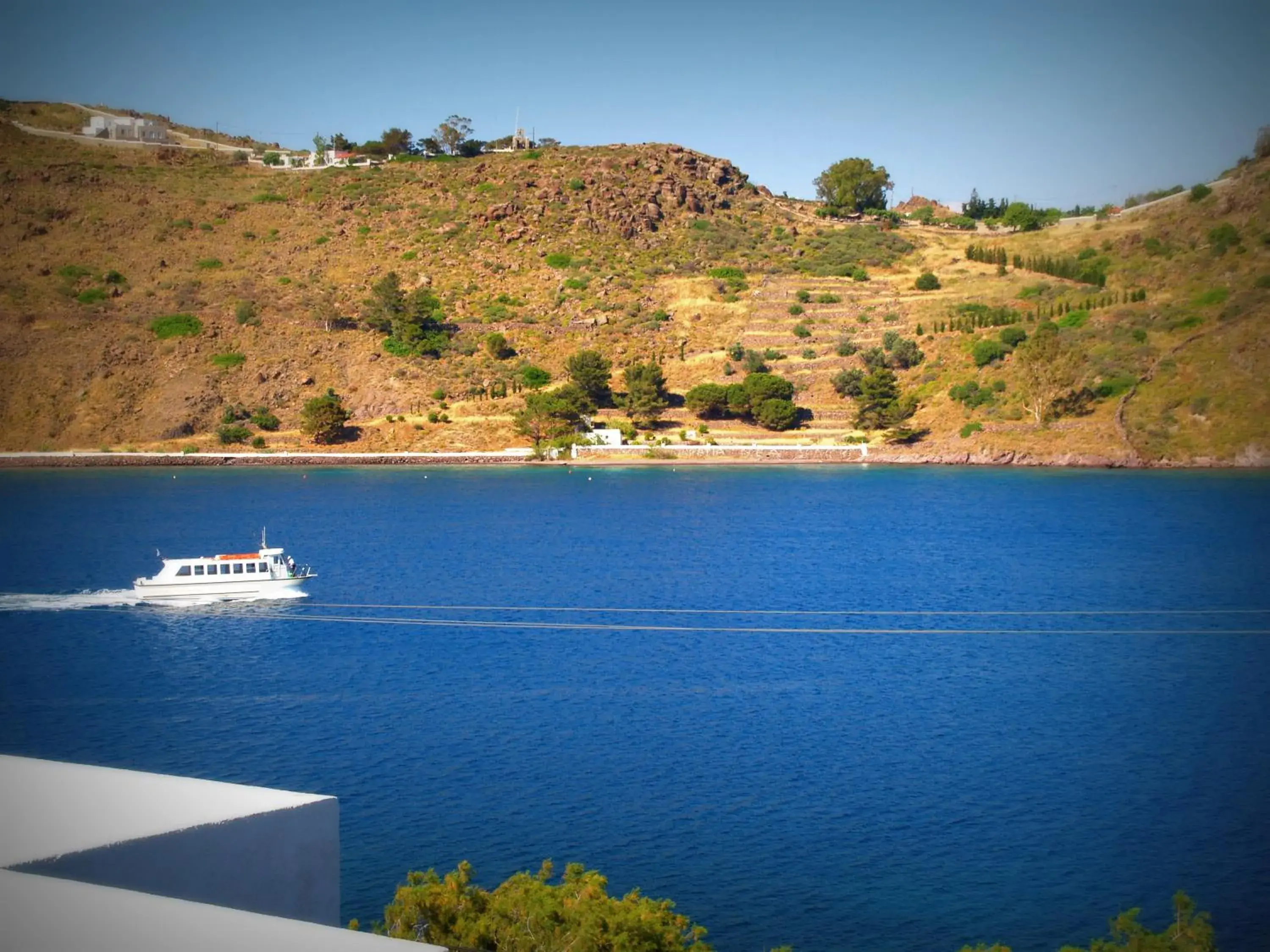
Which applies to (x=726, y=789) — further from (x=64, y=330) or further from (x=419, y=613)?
(x=64, y=330)

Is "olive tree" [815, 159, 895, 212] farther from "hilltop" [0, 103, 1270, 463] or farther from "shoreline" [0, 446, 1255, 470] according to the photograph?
"shoreline" [0, 446, 1255, 470]

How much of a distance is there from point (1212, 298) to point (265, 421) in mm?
61633

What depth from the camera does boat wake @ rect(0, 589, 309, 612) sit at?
33.3 metres

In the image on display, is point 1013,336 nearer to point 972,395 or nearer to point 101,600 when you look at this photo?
point 972,395

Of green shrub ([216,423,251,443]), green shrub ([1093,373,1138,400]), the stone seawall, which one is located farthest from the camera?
green shrub ([216,423,251,443])

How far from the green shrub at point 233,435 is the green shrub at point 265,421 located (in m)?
1.57

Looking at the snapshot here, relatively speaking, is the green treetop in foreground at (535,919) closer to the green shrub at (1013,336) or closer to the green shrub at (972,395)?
the green shrub at (972,395)

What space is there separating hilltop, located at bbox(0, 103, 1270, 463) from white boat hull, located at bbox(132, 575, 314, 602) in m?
41.6

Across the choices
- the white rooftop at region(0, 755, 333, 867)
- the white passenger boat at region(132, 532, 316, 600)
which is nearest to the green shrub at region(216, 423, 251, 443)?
the white passenger boat at region(132, 532, 316, 600)

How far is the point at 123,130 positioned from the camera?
387 ft

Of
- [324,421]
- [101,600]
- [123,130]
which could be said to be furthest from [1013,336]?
[123,130]

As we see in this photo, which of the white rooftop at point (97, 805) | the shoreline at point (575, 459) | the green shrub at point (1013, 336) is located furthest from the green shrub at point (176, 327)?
the white rooftop at point (97, 805)

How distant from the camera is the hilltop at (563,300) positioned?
74.7 m

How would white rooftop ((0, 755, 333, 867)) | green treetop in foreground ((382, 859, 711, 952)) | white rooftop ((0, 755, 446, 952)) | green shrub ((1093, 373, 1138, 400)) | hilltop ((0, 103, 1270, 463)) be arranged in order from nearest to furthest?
white rooftop ((0, 755, 446, 952))
white rooftop ((0, 755, 333, 867))
green treetop in foreground ((382, 859, 711, 952))
green shrub ((1093, 373, 1138, 400))
hilltop ((0, 103, 1270, 463))
